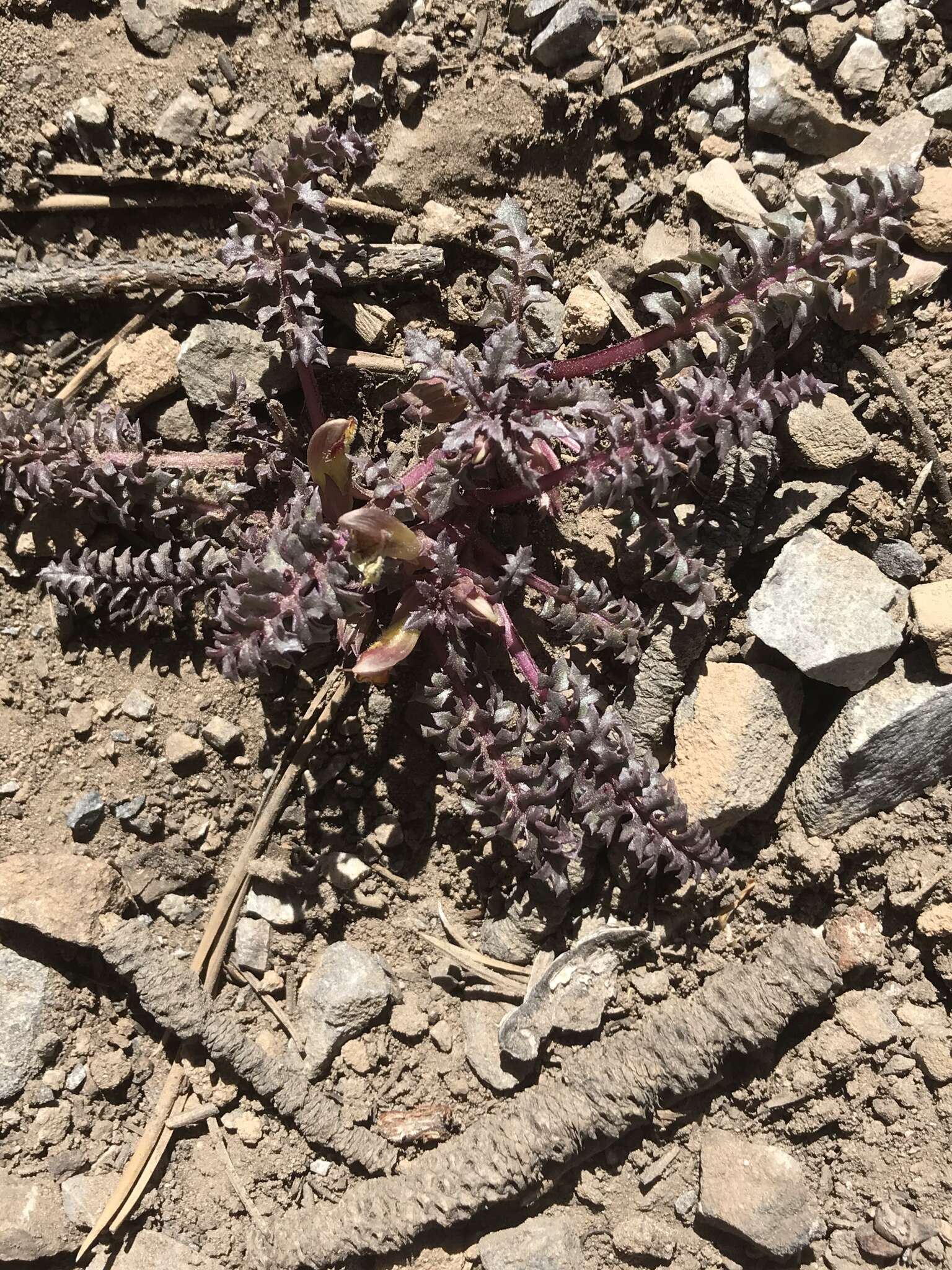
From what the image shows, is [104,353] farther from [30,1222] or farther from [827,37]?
[30,1222]

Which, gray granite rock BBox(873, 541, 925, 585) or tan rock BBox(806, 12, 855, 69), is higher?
tan rock BBox(806, 12, 855, 69)

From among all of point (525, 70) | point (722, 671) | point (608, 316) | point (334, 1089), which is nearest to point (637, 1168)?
point (334, 1089)

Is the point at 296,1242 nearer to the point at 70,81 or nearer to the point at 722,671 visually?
the point at 722,671

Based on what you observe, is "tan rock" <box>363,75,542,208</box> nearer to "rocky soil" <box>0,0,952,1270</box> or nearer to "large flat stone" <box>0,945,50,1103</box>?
"rocky soil" <box>0,0,952,1270</box>

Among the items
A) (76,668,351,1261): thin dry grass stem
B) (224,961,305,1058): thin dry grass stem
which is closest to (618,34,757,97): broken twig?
(76,668,351,1261): thin dry grass stem

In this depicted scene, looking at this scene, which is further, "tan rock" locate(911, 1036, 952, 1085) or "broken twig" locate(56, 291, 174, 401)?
"broken twig" locate(56, 291, 174, 401)

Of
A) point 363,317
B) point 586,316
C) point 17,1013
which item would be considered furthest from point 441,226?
point 17,1013

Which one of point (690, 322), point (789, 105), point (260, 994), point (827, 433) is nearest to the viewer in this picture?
point (690, 322)
